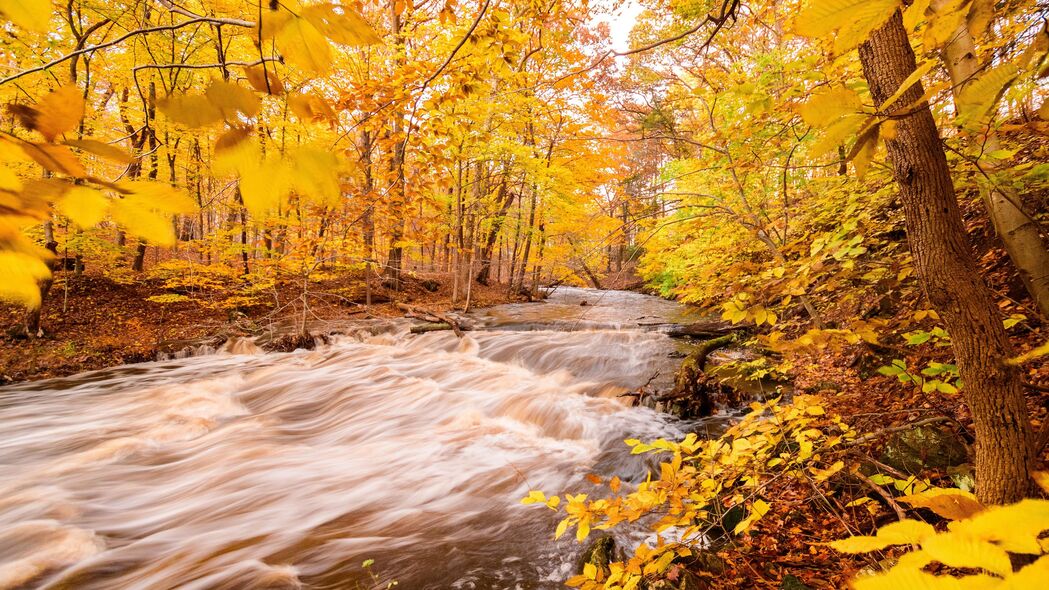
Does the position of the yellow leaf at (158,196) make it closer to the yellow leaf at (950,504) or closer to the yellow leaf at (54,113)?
the yellow leaf at (54,113)

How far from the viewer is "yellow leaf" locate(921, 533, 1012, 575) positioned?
1.82ft

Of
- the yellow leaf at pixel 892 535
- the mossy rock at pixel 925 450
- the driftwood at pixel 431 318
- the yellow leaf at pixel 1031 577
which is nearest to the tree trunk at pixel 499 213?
the driftwood at pixel 431 318

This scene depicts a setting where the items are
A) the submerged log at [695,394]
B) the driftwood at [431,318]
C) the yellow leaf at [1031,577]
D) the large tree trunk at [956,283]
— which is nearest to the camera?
the yellow leaf at [1031,577]

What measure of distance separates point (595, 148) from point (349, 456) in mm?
13042

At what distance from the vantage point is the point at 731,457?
217cm

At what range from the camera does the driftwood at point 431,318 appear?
985 cm

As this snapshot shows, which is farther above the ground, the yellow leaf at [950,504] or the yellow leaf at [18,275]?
the yellow leaf at [18,275]

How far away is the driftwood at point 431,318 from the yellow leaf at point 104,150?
8882 millimetres

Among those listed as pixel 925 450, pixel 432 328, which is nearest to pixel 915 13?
pixel 925 450

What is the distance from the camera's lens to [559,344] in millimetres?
8859

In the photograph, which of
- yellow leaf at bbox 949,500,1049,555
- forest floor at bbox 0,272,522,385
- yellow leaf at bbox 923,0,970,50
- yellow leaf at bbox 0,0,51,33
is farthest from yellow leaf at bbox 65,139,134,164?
forest floor at bbox 0,272,522,385

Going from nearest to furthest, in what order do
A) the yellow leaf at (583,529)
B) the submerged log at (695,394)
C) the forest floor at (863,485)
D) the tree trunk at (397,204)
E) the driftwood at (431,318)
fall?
1. the yellow leaf at (583,529)
2. the forest floor at (863,485)
3. the tree trunk at (397,204)
4. the submerged log at (695,394)
5. the driftwood at (431,318)

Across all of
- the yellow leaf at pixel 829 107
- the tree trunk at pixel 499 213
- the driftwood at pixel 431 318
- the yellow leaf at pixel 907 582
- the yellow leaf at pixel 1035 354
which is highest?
the tree trunk at pixel 499 213

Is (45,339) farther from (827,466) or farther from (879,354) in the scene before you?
(879,354)
